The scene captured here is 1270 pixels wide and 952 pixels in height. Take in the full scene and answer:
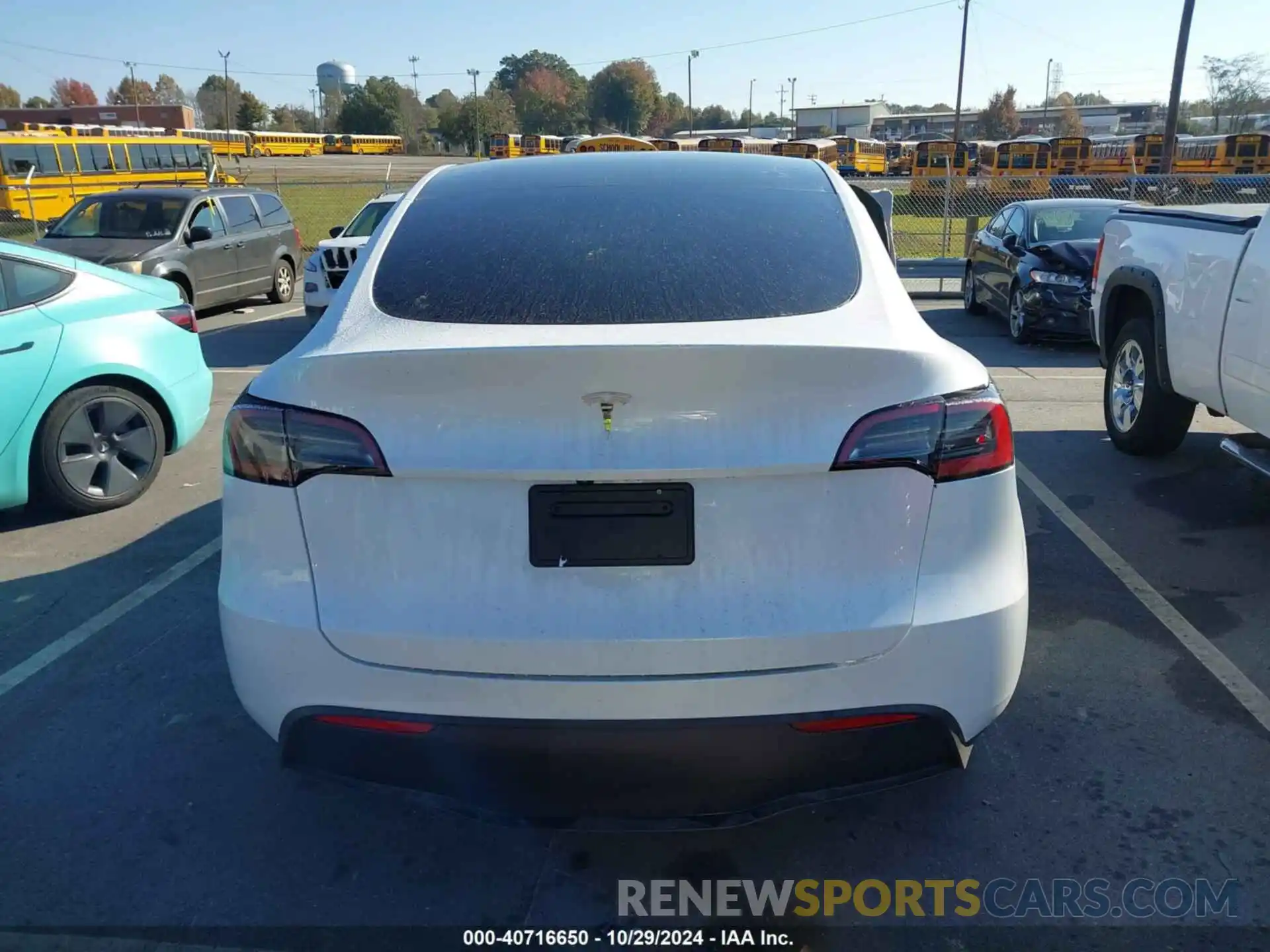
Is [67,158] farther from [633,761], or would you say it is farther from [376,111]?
[376,111]

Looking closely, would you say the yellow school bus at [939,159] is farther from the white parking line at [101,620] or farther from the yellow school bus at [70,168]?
the white parking line at [101,620]

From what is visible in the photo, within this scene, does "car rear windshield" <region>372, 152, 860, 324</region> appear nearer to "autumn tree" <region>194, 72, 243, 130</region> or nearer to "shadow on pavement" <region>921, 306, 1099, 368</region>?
"shadow on pavement" <region>921, 306, 1099, 368</region>

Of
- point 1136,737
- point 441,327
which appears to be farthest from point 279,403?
point 1136,737

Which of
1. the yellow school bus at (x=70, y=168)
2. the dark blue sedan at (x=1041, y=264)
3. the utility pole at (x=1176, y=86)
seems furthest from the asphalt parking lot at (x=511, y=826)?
the yellow school bus at (x=70, y=168)

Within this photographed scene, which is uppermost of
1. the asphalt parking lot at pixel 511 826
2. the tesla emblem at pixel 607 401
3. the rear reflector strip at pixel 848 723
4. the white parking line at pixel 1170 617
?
the tesla emblem at pixel 607 401

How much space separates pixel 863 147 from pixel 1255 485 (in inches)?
2012

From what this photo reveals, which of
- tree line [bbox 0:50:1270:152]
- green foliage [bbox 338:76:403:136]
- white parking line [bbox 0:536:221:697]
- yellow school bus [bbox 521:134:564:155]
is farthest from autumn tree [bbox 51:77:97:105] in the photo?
white parking line [bbox 0:536:221:697]

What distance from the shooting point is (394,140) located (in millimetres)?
85125

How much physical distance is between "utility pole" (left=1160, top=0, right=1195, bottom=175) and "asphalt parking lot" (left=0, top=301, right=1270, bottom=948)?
Answer: 2129 centimetres

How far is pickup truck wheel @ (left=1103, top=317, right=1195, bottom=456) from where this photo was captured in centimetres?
625

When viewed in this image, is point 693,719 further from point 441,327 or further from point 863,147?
point 863,147

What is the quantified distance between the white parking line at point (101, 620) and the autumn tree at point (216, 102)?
327 feet

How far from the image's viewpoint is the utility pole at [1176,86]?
877 inches

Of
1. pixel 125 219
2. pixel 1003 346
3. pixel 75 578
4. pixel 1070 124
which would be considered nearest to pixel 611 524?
pixel 75 578
